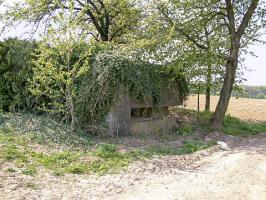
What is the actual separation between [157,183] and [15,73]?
27.7ft

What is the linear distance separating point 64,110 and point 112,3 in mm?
7452

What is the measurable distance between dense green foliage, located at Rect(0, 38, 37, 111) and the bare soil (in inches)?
246

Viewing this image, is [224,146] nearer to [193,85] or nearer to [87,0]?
[193,85]

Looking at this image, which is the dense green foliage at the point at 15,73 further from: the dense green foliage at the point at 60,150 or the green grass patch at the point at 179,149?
A: the green grass patch at the point at 179,149

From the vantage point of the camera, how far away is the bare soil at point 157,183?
214 inches

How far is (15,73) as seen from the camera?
1258 cm

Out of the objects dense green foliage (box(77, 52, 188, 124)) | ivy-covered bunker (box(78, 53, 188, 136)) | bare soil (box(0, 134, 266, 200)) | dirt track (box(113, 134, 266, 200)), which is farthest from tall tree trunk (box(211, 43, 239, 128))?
bare soil (box(0, 134, 266, 200))

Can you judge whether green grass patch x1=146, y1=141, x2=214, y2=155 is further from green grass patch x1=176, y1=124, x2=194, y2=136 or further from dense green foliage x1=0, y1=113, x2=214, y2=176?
green grass patch x1=176, y1=124, x2=194, y2=136

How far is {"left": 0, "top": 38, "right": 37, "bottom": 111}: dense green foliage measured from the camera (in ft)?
39.8

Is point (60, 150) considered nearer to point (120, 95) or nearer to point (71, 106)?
point (71, 106)

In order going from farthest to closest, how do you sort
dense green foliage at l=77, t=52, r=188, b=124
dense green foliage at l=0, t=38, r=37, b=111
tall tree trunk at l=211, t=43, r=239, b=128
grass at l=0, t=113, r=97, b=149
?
tall tree trunk at l=211, t=43, r=239, b=128 → dense green foliage at l=0, t=38, r=37, b=111 → dense green foliage at l=77, t=52, r=188, b=124 → grass at l=0, t=113, r=97, b=149

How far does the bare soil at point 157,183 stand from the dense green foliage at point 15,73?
6247mm

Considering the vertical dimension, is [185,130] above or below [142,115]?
below

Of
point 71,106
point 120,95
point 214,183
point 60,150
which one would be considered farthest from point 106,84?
point 214,183
